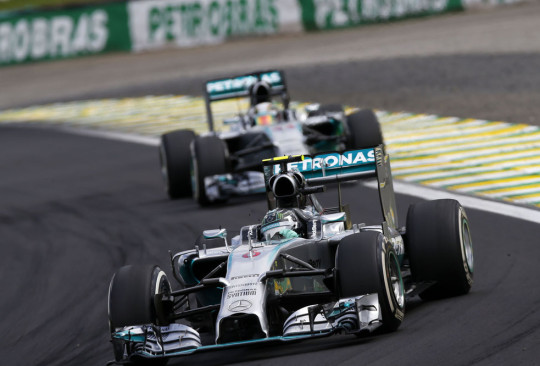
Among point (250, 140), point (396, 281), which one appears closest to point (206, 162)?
point (250, 140)

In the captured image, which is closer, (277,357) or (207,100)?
(277,357)

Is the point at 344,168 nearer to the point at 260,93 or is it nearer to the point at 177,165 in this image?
the point at 177,165

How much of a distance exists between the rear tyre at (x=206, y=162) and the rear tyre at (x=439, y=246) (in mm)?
7722

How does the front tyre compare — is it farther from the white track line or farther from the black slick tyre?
the white track line

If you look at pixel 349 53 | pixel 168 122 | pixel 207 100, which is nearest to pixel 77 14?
pixel 349 53

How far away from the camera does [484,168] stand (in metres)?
18.2

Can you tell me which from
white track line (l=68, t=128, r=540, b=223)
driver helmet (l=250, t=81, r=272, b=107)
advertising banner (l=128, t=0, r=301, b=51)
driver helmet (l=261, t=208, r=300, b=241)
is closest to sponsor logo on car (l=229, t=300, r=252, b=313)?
driver helmet (l=261, t=208, r=300, b=241)

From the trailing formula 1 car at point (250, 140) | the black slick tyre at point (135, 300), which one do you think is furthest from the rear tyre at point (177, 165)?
the black slick tyre at point (135, 300)

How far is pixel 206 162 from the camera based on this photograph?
18.2 meters

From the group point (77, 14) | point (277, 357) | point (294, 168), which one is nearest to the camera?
point (277, 357)

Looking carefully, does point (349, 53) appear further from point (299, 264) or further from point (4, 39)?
point (299, 264)

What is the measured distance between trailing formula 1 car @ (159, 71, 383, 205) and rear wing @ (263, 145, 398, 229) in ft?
21.5

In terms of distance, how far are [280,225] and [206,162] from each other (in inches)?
314

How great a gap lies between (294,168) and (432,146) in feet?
32.1
